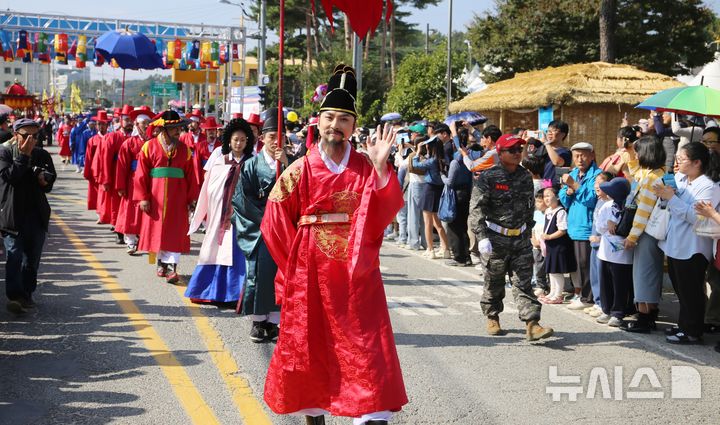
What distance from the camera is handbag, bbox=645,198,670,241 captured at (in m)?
7.40

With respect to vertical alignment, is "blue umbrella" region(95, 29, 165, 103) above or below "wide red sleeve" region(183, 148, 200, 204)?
above

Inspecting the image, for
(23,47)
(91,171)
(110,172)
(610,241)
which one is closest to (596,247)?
(610,241)

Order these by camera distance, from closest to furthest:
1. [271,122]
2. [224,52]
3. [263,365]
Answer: [263,365]
[271,122]
[224,52]

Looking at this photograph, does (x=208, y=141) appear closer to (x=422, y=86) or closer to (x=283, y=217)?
(x=283, y=217)

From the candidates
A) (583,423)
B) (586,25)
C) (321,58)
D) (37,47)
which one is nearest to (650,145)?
(583,423)

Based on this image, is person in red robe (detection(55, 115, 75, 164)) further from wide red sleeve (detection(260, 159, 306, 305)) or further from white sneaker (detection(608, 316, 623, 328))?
wide red sleeve (detection(260, 159, 306, 305))

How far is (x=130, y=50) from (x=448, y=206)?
11.5 m

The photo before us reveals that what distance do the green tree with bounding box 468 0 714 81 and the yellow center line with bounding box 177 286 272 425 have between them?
21.2 metres

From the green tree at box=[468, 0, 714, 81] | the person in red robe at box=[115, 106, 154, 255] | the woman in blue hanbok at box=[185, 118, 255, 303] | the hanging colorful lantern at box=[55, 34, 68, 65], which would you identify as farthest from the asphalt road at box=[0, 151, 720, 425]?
the hanging colorful lantern at box=[55, 34, 68, 65]

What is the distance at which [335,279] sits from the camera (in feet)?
14.8

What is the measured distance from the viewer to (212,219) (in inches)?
338

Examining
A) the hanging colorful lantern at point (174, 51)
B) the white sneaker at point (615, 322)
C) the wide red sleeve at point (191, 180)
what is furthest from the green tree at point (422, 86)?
the white sneaker at point (615, 322)
